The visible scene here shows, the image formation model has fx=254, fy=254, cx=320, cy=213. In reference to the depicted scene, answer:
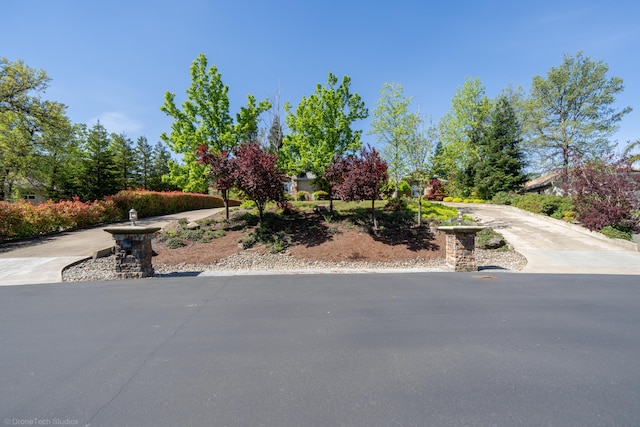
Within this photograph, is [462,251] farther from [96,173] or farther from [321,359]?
[96,173]

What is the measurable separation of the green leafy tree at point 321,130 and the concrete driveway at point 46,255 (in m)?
8.39

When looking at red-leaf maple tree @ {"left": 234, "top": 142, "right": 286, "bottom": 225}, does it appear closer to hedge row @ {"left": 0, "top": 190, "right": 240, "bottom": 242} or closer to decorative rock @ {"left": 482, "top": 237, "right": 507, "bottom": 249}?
decorative rock @ {"left": 482, "top": 237, "right": 507, "bottom": 249}

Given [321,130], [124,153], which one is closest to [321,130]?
[321,130]

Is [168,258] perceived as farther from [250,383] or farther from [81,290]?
[250,383]

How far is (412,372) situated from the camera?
2.38m

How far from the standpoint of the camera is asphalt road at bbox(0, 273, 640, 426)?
188cm

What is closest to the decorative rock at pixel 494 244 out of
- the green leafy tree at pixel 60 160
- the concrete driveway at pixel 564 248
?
the concrete driveway at pixel 564 248

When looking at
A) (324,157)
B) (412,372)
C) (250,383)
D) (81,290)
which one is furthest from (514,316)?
(324,157)

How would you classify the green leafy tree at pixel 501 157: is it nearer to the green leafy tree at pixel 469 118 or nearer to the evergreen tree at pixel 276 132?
the green leafy tree at pixel 469 118

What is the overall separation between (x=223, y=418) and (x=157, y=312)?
2.80m

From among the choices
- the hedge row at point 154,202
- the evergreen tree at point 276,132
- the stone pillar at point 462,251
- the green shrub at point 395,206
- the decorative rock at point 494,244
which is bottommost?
the decorative rock at point 494,244

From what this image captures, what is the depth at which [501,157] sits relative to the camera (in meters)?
24.3

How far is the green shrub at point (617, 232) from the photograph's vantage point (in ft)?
35.7

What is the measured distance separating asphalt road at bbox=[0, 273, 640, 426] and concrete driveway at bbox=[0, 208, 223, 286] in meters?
2.47
